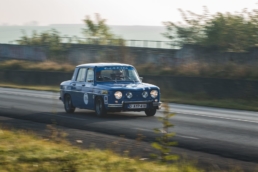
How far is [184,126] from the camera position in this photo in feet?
54.9

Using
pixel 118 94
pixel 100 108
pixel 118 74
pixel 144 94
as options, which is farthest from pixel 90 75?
pixel 144 94

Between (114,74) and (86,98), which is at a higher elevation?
(114,74)

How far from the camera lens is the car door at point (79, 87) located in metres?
19.9

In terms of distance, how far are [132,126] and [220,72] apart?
16.8 meters

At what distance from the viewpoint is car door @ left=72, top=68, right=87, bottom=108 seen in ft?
65.3

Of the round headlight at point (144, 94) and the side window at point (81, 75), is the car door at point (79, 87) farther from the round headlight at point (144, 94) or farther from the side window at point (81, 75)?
the round headlight at point (144, 94)

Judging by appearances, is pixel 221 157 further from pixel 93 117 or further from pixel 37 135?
pixel 93 117

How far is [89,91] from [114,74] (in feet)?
3.03

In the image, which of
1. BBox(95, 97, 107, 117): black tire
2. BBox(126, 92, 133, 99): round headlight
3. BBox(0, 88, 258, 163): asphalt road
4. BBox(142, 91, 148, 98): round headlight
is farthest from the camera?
BBox(95, 97, 107, 117): black tire

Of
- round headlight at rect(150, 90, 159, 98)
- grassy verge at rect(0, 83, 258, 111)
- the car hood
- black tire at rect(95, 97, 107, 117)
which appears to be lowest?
grassy verge at rect(0, 83, 258, 111)

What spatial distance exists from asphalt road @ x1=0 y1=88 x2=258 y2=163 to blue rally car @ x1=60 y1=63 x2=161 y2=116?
34 centimetres

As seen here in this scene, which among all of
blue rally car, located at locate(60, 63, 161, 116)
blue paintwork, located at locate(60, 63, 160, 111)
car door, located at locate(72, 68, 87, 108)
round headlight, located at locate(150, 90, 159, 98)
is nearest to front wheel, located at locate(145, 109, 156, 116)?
blue rally car, located at locate(60, 63, 161, 116)

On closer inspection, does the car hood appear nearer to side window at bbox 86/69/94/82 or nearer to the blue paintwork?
the blue paintwork

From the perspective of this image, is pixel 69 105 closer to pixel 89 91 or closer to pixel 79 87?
pixel 79 87
